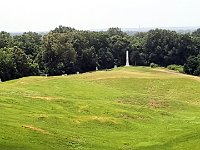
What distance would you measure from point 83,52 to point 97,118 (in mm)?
76575

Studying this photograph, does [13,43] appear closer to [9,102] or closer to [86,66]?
[86,66]

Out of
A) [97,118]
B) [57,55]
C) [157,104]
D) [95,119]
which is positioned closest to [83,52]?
[57,55]

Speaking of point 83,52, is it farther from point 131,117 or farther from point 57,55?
point 131,117

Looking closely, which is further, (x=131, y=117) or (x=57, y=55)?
(x=57, y=55)

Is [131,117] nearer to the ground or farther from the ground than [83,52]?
farther from the ground

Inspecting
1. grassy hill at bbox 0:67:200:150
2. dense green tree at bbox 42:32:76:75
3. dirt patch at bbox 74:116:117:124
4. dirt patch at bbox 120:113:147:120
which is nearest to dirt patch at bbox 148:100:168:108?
grassy hill at bbox 0:67:200:150

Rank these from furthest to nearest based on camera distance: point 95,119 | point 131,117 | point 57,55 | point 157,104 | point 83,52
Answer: point 83,52
point 57,55
point 157,104
point 131,117
point 95,119

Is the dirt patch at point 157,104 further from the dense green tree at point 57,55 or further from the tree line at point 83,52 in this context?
the dense green tree at point 57,55

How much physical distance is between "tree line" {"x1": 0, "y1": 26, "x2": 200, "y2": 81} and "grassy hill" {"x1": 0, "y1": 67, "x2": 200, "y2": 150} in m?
26.1

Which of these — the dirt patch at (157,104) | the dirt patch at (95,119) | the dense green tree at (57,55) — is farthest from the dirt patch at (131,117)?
the dense green tree at (57,55)

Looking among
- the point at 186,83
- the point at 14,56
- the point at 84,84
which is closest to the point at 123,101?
the point at 84,84

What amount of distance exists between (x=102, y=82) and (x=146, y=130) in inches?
1260

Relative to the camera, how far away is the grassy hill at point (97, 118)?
30.4 metres

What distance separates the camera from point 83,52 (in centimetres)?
11506
